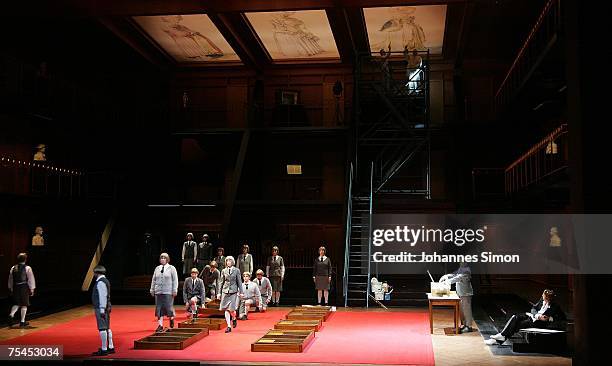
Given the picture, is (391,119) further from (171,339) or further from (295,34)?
(171,339)

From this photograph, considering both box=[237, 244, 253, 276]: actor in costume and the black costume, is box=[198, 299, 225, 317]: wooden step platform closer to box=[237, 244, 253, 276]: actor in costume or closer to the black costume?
box=[237, 244, 253, 276]: actor in costume

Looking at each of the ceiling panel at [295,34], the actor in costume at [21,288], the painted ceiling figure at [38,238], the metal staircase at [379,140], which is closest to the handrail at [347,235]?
the metal staircase at [379,140]

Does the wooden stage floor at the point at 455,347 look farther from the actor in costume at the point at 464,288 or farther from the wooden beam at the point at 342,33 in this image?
the wooden beam at the point at 342,33

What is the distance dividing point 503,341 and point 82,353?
7.21 metres

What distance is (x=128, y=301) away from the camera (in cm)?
1711

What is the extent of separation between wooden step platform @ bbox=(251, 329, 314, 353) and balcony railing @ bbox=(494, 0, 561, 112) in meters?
7.13

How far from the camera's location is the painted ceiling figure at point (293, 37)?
62.0 ft

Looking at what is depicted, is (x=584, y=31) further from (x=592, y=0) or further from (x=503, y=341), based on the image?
(x=503, y=341)

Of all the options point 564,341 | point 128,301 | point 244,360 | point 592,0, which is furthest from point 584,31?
point 128,301

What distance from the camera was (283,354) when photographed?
10.1m

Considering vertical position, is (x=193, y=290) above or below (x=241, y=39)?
below

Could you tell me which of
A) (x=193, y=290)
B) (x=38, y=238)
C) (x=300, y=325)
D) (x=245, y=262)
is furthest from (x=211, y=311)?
(x=38, y=238)

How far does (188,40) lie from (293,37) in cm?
357

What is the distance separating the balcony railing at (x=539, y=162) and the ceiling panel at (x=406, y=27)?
16.6 ft
